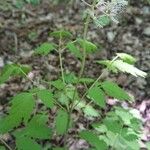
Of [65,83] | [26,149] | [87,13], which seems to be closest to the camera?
[87,13]

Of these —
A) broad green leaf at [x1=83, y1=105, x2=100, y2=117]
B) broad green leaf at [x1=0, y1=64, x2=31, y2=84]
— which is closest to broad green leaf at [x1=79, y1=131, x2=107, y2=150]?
broad green leaf at [x1=83, y1=105, x2=100, y2=117]

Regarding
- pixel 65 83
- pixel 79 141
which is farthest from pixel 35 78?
pixel 65 83

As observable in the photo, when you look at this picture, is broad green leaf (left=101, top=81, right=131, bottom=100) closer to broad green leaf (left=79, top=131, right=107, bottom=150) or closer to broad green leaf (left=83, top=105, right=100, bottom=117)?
broad green leaf (left=79, top=131, right=107, bottom=150)

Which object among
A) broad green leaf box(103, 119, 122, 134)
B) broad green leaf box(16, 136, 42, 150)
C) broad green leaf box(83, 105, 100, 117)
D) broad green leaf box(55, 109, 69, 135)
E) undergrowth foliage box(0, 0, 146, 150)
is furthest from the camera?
broad green leaf box(83, 105, 100, 117)

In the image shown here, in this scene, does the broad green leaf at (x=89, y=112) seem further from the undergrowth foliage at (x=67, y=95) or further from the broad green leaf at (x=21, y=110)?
the broad green leaf at (x=21, y=110)

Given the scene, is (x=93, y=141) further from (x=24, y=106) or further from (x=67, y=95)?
(x=24, y=106)

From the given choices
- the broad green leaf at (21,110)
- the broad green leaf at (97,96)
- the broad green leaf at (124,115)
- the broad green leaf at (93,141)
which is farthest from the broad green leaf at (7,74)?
the broad green leaf at (124,115)

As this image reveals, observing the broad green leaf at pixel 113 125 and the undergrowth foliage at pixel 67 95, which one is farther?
the broad green leaf at pixel 113 125

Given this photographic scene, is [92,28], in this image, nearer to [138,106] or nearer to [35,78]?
[35,78]
